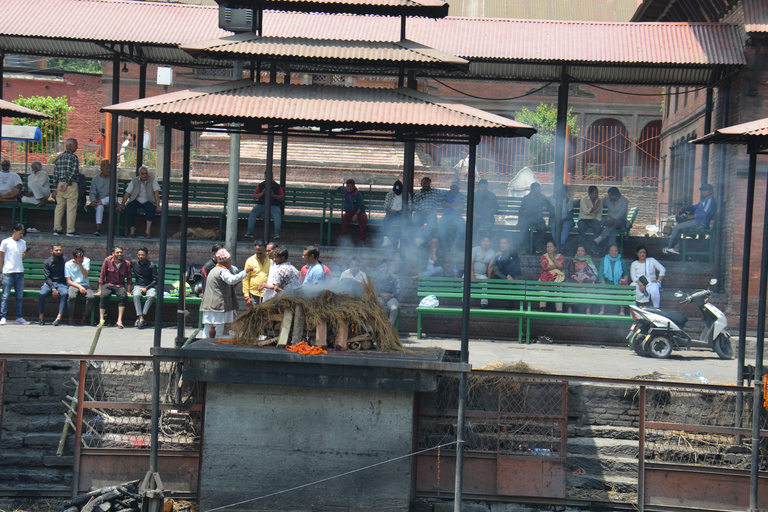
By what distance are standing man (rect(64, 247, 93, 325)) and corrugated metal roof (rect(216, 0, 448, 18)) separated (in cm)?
597

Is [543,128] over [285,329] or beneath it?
over

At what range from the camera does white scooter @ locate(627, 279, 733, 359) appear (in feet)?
39.6

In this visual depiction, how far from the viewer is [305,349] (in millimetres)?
7820

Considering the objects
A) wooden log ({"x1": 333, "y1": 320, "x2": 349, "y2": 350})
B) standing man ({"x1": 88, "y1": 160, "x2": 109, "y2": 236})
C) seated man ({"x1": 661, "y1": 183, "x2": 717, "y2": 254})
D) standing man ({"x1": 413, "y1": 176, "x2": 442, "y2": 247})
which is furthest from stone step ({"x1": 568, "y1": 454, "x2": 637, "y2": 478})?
standing man ({"x1": 88, "y1": 160, "x2": 109, "y2": 236})

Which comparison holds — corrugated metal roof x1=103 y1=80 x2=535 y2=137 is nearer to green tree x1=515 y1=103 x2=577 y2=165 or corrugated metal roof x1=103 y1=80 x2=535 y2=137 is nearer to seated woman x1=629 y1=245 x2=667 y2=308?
seated woman x1=629 y1=245 x2=667 y2=308

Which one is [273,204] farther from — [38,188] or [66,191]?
[38,188]

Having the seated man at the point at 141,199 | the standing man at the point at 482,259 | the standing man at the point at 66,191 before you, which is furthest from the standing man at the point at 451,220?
the standing man at the point at 66,191

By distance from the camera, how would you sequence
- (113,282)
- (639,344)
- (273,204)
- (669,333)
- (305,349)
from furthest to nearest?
(273,204)
(113,282)
(639,344)
(669,333)
(305,349)

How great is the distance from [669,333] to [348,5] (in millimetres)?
7295

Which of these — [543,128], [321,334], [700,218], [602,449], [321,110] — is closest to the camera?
[321,334]

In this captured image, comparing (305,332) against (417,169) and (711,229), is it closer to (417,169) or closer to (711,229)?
(711,229)

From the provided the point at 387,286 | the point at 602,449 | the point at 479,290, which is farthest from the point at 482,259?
the point at 602,449

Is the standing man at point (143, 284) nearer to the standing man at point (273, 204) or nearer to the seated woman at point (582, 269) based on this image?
the standing man at point (273, 204)

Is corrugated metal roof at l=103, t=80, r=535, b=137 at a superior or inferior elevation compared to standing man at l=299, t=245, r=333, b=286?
superior
